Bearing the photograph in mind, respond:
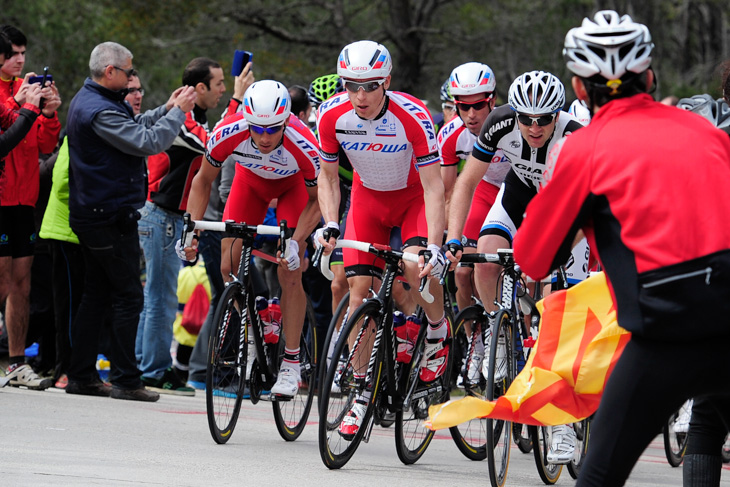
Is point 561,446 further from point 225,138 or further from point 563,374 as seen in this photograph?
point 225,138

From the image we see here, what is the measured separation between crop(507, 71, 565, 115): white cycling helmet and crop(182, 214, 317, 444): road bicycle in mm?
1769

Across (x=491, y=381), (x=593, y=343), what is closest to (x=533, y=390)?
(x=593, y=343)

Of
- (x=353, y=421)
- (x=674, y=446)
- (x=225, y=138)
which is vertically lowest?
(x=674, y=446)

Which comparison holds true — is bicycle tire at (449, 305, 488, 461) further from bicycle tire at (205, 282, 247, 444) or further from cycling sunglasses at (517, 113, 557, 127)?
bicycle tire at (205, 282, 247, 444)

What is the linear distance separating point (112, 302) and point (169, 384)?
55.7 inches

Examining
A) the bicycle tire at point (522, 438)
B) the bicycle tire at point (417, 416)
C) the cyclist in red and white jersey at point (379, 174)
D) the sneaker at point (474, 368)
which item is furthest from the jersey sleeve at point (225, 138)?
the bicycle tire at point (522, 438)

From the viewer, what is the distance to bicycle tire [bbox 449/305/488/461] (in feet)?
24.8

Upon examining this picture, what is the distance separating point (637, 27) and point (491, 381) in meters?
3.11

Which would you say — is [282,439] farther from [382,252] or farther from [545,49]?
[545,49]

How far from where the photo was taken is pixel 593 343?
444cm

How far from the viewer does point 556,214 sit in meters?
3.75

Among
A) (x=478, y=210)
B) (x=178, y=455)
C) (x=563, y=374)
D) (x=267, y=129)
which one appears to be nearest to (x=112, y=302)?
(x=267, y=129)

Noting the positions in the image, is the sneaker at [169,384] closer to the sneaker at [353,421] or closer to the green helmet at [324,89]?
the green helmet at [324,89]

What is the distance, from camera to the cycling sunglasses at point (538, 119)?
7.18 metres
